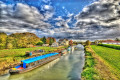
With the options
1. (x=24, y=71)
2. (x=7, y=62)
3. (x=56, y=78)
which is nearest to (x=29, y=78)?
(x=24, y=71)

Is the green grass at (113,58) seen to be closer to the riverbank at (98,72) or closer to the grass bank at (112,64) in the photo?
the grass bank at (112,64)

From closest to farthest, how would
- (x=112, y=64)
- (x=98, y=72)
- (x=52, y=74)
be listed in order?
(x=98, y=72), (x=52, y=74), (x=112, y=64)

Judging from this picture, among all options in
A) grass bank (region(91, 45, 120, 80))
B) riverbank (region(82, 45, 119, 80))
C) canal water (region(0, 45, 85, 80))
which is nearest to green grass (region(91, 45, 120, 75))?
grass bank (region(91, 45, 120, 80))

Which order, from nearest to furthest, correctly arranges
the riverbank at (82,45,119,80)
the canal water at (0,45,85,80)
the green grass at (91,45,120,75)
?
the riverbank at (82,45,119,80) → the canal water at (0,45,85,80) → the green grass at (91,45,120,75)

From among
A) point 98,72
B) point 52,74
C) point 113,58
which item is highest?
point 98,72

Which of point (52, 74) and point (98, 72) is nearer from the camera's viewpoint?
point (98, 72)

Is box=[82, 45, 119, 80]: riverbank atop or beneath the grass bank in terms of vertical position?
atop

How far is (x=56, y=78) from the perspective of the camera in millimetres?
13719

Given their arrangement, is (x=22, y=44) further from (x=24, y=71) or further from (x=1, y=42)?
(x=24, y=71)

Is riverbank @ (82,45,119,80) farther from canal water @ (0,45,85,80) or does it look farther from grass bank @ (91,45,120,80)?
canal water @ (0,45,85,80)

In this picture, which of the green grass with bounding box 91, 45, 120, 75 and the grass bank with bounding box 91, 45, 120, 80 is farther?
the green grass with bounding box 91, 45, 120, 75

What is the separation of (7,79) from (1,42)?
41509mm

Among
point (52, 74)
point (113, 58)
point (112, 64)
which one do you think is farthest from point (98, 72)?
point (113, 58)

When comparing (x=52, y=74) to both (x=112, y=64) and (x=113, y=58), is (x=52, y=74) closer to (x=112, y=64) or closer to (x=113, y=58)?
(x=112, y=64)
